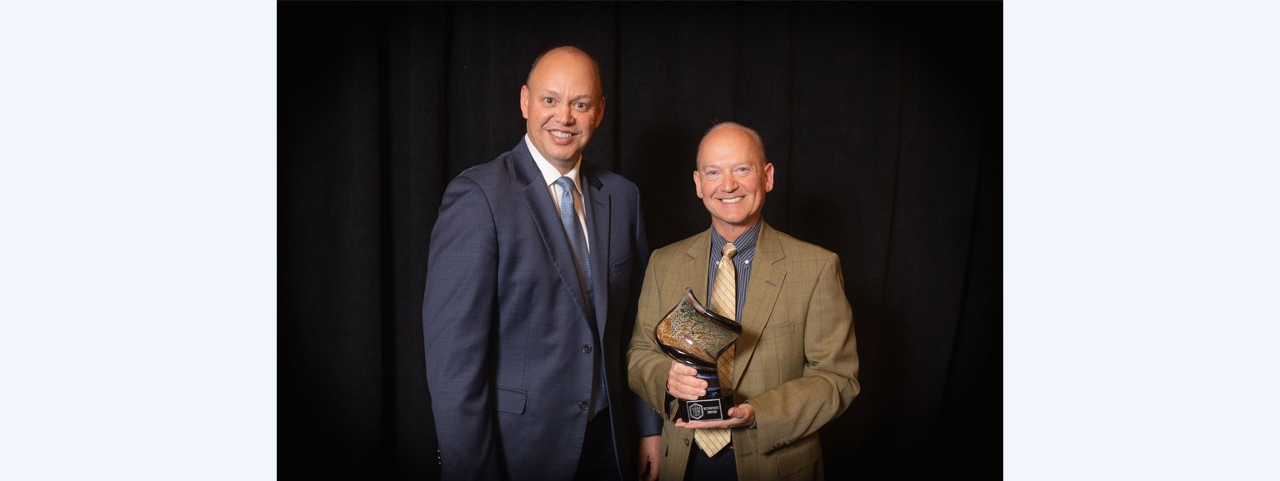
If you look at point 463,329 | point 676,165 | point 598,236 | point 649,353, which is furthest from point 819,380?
point 676,165

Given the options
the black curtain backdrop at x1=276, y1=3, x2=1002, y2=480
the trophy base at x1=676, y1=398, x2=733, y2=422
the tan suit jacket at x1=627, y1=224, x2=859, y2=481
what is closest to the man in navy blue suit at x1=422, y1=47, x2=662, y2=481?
the tan suit jacket at x1=627, y1=224, x2=859, y2=481

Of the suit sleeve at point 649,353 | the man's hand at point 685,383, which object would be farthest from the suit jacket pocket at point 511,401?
the man's hand at point 685,383

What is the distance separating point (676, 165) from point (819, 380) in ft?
3.99

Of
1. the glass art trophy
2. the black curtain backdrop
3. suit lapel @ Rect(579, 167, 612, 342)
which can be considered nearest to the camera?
the glass art trophy

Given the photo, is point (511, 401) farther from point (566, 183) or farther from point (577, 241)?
point (566, 183)

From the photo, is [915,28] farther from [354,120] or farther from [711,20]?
[354,120]

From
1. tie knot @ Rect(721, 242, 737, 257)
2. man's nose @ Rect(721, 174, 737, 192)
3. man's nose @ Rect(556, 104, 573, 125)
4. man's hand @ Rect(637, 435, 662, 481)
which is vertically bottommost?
man's hand @ Rect(637, 435, 662, 481)

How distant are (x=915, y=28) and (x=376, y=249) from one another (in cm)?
216

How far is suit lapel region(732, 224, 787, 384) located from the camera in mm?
2047

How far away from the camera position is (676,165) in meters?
3.02

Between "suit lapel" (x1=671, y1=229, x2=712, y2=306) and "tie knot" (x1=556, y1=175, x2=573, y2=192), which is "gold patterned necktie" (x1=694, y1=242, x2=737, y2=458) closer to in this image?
"suit lapel" (x1=671, y1=229, x2=712, y2=306)

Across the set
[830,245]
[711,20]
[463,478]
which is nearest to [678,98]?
[711,20]

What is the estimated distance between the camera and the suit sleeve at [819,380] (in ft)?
6.49

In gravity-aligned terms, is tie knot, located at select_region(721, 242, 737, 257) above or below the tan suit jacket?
above
